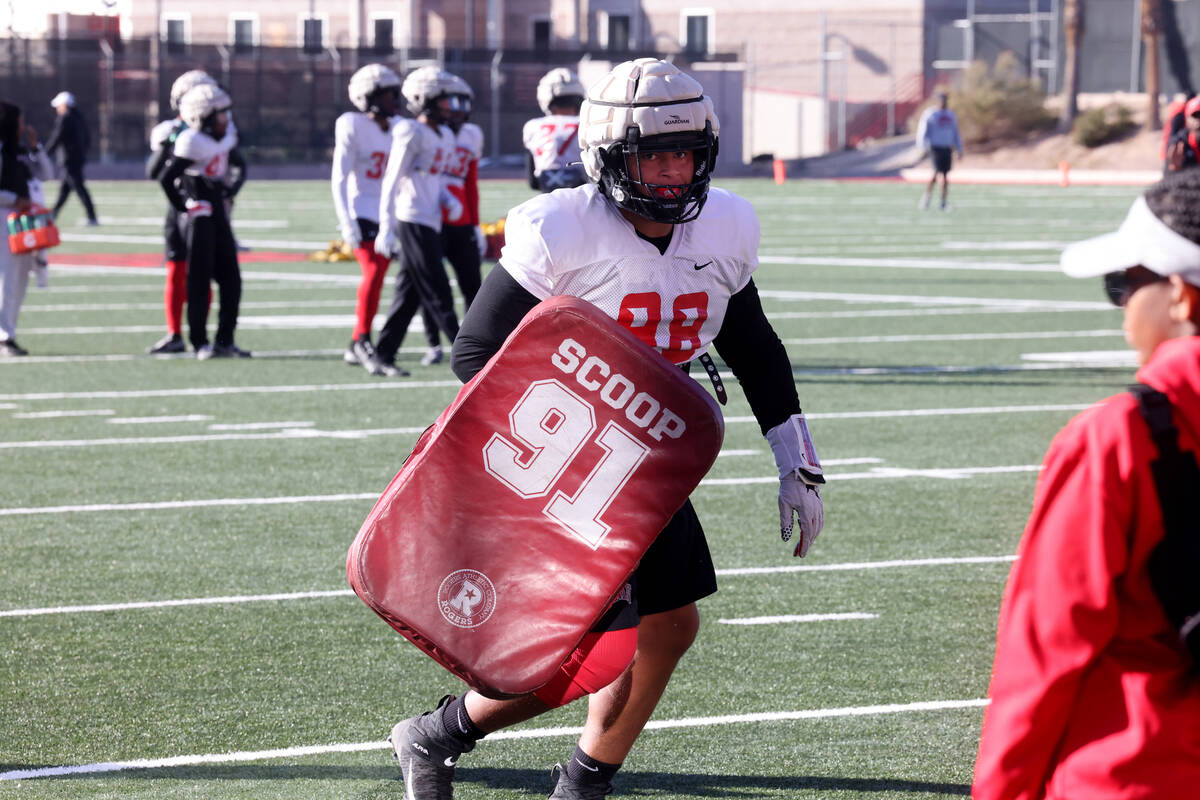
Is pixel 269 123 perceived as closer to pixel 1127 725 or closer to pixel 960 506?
→ pixel 960 506

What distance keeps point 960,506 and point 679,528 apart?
4.35m

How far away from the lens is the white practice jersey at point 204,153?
13.3 meters

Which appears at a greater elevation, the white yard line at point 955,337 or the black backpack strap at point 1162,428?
the black backpack strap at point 1162,428

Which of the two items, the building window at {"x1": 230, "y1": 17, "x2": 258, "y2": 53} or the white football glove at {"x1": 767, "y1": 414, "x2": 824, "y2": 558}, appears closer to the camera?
the white football glove at {"x1": 767, "y1": 414, "x2": 824, "y2": 558}

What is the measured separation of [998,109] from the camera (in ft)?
182

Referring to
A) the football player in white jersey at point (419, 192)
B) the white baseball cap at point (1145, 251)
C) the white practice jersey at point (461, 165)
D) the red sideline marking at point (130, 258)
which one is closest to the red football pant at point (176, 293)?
the football player in white jersey at point (419, 192)

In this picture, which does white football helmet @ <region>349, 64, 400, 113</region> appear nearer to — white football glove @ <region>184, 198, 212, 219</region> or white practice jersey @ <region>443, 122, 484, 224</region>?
white practice jersey @ <region>443, 122, 484, 224</region>

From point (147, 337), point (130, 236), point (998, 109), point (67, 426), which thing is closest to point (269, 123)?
point (998, 109)

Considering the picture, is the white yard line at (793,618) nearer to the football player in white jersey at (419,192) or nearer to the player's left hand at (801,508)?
the player's left hand at (801,508)

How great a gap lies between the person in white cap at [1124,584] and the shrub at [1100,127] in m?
51.6

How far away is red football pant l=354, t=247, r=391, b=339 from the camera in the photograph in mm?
12680

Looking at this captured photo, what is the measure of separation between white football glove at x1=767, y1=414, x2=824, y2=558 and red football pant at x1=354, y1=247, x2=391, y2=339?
339 inches

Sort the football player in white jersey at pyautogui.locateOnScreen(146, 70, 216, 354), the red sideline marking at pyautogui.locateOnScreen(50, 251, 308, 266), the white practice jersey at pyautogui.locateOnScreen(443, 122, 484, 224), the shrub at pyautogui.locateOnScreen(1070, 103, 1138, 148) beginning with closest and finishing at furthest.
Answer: the white practice jersey at pyautogui.locateOnScreen(443, 122, 484, 224)
the football player in white jersey at pyautogui.locateOnScreen(146, 70, 216, 354)
the red sideline marking at pyautogui.locateOnScreen(50, 251, 308, 266)
the shrub at pyautogui.locateOnScreen(1070, 103, 1138, 148)

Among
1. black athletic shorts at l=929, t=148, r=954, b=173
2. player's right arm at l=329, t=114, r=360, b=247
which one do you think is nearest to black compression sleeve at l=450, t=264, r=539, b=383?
player's right arm at l=329, t=114, r=360, b=247
